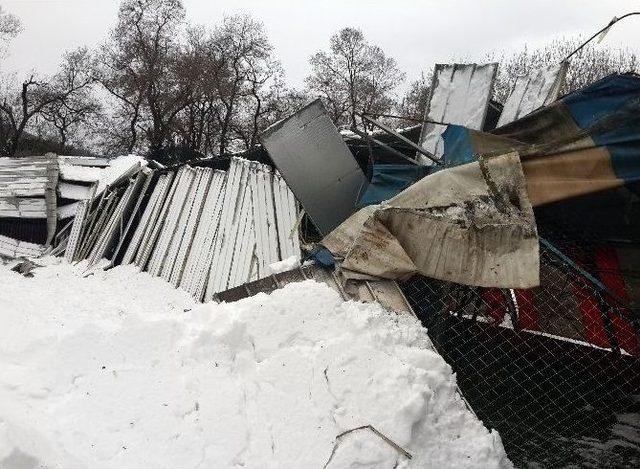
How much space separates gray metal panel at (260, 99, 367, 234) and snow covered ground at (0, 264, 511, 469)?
1.89m

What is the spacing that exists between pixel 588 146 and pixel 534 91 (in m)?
2.79

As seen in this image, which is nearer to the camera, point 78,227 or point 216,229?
point 216,229

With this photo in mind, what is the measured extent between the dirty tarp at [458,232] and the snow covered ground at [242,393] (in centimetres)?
42

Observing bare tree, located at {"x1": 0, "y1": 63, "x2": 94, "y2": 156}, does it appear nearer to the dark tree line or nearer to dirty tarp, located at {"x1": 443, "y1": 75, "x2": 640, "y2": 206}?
the dark tree line

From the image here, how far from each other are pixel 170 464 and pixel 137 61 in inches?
986

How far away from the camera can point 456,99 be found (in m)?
6.43

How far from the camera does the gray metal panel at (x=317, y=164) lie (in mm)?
5348

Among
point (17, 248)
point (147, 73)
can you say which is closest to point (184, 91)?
point (147, 73)

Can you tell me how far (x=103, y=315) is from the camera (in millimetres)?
6219

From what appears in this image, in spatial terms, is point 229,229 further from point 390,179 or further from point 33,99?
point 33,99

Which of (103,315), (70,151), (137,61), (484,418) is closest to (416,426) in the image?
(484,418)

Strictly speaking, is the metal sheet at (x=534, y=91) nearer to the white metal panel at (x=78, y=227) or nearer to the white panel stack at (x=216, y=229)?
the white panel stack at (x=216, y=229)

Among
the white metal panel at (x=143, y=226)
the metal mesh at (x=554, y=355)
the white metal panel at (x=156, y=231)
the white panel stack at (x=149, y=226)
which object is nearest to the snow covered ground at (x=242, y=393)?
the metal mesh at (x=554, y=355)

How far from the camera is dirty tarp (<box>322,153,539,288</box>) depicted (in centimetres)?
337
